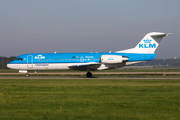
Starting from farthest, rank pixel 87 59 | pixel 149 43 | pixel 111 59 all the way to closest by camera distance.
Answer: pixel 149 43, pixel 87 59, pixel 111 59

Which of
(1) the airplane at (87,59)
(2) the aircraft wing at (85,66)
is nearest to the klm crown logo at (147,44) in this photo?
(1) the airplane at (87,59)

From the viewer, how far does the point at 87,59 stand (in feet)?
128

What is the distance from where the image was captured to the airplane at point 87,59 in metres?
A: 38.8

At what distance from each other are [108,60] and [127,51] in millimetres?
4458

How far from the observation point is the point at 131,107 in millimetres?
12539

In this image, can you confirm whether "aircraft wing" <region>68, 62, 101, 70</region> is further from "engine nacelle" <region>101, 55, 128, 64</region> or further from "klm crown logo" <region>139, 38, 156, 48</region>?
"klm crown logo" <region>139, 38, 156, 48</region>

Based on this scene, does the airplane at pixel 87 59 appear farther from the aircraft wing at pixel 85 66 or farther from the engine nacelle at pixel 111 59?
the engine nacelle at pixel 111 59

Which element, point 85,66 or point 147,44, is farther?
point 147,44

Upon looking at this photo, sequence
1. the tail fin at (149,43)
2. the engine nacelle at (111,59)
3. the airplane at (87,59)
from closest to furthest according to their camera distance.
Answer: the engine nacelle at (111,59) → the airplane at (87,59) → the tail fin at (149,43)

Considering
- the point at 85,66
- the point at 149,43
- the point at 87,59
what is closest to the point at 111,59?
the point at 87,59

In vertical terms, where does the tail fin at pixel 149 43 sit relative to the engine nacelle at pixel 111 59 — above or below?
above

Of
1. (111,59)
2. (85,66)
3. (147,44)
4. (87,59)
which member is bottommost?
(85,66)

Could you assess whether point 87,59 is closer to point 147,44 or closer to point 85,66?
point 85,66

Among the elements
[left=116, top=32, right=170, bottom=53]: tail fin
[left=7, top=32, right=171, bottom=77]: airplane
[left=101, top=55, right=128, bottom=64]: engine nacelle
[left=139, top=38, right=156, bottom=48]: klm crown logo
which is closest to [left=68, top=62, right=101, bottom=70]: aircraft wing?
[left=7, top=32, right=171, bottom=77]: airplane
